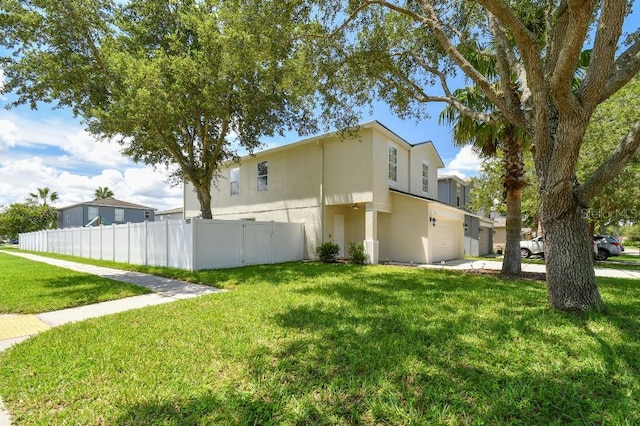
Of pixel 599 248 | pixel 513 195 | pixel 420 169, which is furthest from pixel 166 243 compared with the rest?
pixel 599 248

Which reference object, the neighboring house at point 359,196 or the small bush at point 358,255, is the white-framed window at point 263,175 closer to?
the neighboring house at point 359,196

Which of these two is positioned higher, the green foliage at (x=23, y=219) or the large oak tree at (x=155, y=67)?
the large oak tree at (x=155, y=67)

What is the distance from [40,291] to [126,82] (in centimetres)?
669

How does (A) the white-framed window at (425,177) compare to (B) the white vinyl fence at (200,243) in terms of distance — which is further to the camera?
(A) the white-framed window at (425,177)

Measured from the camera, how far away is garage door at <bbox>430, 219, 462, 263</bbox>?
51.4ft

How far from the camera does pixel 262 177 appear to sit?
1853 cm

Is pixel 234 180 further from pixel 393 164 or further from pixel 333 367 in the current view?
pixel 333 367

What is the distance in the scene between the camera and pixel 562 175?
Result: 17.4 feet

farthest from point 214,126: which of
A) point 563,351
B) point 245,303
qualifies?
point 563,351

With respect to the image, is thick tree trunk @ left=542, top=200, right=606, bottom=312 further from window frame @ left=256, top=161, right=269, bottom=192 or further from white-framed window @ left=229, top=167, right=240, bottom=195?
white-framed window @ left=229, top=167, right=240, bottom=195

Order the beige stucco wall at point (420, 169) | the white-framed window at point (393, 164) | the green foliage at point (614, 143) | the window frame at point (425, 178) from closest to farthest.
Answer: the green foliage at point (614, 143) < the white-framed window at point (393, 164) < the beige stucco wall at point (420, 169) < the window frame at point (425, 178)

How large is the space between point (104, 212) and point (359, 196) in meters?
41.8

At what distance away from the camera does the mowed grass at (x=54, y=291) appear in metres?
6.86

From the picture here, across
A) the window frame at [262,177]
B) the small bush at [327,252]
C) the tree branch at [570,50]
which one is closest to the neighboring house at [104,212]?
the window frame at [262,177]
